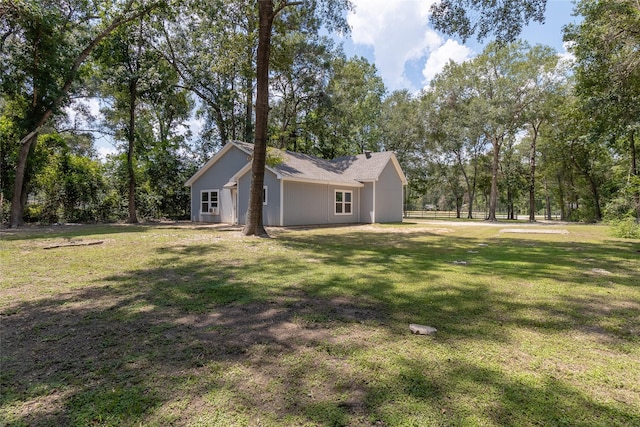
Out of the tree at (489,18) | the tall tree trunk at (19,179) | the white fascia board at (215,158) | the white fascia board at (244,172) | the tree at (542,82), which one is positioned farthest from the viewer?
the tree at (542,82)

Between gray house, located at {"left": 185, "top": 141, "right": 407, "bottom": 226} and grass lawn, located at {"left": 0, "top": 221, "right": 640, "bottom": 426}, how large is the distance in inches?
423

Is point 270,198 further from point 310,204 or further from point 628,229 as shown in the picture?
point 628,229

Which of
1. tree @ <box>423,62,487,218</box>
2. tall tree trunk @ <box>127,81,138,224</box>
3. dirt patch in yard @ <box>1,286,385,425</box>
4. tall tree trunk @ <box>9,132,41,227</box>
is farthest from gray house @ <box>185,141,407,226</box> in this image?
dirt patch in yard @ <box>1,286,385,425</box>

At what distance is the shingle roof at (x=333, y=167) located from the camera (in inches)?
655

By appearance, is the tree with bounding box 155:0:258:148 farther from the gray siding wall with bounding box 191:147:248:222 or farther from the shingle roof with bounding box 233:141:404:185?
the shingle roof with bounding box 233:141:404:185

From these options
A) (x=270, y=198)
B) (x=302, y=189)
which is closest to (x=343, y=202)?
(x=302, y=189)

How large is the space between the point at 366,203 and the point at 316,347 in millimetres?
17690

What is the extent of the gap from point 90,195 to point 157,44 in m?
10.6

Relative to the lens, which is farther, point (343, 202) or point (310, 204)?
point (343, 202)

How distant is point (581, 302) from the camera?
12.8ft

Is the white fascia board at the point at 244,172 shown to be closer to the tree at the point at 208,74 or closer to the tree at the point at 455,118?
the tree at the point at 208,74

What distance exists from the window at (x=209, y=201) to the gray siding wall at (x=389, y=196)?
9436mm

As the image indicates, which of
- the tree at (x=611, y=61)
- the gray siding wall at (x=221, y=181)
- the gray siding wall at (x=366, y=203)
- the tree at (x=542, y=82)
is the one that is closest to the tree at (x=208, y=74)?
the gray siding wall at (x=221, y=181)

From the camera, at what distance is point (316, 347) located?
2.67 m
